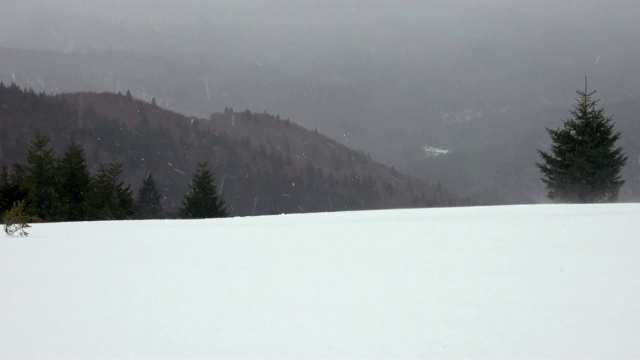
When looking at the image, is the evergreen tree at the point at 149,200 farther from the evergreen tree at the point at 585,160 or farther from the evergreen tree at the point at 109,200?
the evergreen tree at the point at 585,160

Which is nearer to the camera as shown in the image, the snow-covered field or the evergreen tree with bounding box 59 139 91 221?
the snow-covered field

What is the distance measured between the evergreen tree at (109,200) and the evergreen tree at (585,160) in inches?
1458

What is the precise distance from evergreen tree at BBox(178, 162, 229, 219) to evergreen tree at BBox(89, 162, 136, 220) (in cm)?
625

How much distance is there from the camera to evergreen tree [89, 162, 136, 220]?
43.7 metres

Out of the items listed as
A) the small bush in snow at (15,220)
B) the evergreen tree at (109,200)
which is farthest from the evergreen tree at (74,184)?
the small bush in snow at (15,220)

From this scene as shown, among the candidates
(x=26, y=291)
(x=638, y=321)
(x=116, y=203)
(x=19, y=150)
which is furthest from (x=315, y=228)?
(x=19, y=150)

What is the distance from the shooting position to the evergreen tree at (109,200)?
143ft

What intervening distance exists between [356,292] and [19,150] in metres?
202

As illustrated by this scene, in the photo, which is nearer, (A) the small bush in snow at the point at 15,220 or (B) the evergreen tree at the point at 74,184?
(A) the small bush in snow at the point at 15,220

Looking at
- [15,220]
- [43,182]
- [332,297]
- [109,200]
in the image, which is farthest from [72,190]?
[332,297]

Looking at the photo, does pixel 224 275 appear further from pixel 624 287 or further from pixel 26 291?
pixel 624 287

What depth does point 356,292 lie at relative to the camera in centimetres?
617

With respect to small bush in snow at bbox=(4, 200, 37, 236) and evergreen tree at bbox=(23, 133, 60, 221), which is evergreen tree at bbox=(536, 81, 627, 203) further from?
evergreen tree at bbox=(23, 133, 60, 221)

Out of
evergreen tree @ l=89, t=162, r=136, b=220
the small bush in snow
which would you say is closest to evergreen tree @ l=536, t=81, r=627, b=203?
the small bush in snow
